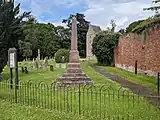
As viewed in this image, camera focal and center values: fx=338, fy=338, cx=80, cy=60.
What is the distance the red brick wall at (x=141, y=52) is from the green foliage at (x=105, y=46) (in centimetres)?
416

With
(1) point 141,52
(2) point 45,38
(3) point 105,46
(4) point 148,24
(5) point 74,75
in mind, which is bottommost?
(5) point 74,75

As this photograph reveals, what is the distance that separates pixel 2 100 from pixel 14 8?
21.8ft

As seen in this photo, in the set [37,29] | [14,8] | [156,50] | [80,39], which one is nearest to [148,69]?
[156,50]

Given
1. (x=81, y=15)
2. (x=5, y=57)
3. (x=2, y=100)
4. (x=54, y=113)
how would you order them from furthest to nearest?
(x=81, y=15), (x=5, y=57), (x=2, y=100), (x=54, y=113)

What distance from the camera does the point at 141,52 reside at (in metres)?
27.1

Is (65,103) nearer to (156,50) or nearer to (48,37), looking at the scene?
(156,50)

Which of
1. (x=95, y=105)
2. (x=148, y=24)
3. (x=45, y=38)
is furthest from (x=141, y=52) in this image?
(x=45, y=38)

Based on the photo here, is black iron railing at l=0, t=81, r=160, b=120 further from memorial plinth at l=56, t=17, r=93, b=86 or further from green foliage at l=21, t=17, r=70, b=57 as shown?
green foliage at l=21, t=17, r=70, b=57

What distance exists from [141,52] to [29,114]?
62.9 ft

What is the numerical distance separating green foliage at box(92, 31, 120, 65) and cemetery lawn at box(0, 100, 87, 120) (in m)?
31.6

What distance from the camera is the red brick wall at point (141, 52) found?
2298 centimetres

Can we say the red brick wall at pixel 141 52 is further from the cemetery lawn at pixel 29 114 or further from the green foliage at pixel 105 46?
the cemetery lawn at pixel 29 114

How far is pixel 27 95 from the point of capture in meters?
12.6

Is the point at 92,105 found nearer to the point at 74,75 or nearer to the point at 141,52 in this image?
the point at 74,75
